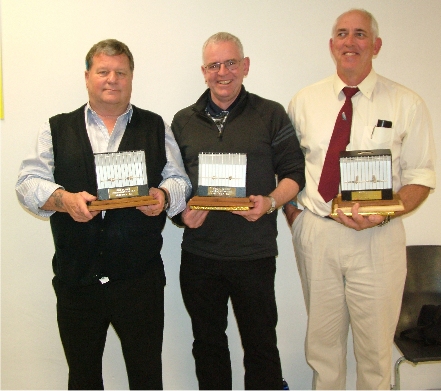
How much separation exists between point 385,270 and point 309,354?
2.04ft

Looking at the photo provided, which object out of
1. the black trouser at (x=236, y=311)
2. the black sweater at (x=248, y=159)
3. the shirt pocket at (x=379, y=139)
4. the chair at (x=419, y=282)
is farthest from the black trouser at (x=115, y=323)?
the chair at (x=419, y=282)

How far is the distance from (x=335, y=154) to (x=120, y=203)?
3.62 feet

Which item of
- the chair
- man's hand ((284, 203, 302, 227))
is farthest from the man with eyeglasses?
the chair

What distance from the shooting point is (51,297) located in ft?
9.37

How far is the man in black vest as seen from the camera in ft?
6.66

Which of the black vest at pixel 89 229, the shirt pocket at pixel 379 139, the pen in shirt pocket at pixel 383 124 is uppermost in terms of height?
the pen in shirt pocket at pixel 383 124

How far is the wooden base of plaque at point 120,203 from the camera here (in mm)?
1916

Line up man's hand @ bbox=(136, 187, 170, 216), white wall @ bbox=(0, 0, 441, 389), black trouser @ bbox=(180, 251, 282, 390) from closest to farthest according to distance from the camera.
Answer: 1. man's hand @ bbox=(136, 187, 170, 216)
2. black trouser @ bbox=(180, 251, 282, 390)
3. white wall @ bbox=(0, 0, 441, 389)

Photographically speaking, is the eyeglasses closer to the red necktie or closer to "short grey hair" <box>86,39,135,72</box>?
"short grey hair" <box>86,39,135,72</box>

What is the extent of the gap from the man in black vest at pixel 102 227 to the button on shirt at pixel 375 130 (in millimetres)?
712

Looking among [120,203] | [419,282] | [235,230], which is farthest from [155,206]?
[419,282]

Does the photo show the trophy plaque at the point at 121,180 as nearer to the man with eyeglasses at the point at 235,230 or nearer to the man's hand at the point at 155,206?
the man's hand at the point at 155,206

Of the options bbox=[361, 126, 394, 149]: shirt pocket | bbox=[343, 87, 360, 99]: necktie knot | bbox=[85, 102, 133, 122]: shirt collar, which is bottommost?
bbox=[361, 126, 394, 149]: shirt pocket

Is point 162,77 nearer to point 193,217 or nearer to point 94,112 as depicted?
point 94,112
